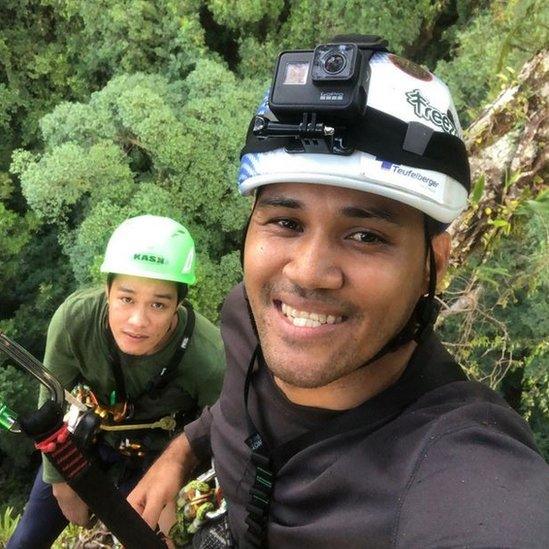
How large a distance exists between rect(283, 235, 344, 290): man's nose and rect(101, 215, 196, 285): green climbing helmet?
138 cm

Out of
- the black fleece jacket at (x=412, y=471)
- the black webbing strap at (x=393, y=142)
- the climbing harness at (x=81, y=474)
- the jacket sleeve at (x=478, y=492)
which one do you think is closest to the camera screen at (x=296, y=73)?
the black webbing strap at (x=393, y=142)

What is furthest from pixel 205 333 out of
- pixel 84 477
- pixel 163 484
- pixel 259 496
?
pixel 259 496

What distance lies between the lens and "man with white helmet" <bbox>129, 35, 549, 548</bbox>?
114 centimetres

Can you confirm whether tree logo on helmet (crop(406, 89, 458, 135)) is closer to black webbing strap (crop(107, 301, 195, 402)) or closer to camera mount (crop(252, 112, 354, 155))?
camera mount (crop(252, 112, 354, 155))

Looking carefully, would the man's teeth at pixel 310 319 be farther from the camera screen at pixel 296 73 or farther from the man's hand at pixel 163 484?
the man's hand at pixel 163 484

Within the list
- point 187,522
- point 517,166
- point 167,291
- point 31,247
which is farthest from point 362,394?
point 31,247

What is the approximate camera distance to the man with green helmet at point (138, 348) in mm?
2480

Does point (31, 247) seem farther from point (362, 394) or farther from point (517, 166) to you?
point (362, 394)

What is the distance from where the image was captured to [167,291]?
101 inches

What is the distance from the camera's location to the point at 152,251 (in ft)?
8.35

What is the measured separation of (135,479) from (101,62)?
33.5 feet

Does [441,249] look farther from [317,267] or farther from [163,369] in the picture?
[163,369]

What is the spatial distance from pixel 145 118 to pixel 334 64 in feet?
26.9

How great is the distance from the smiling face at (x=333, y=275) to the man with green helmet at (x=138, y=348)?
4.09 feet
